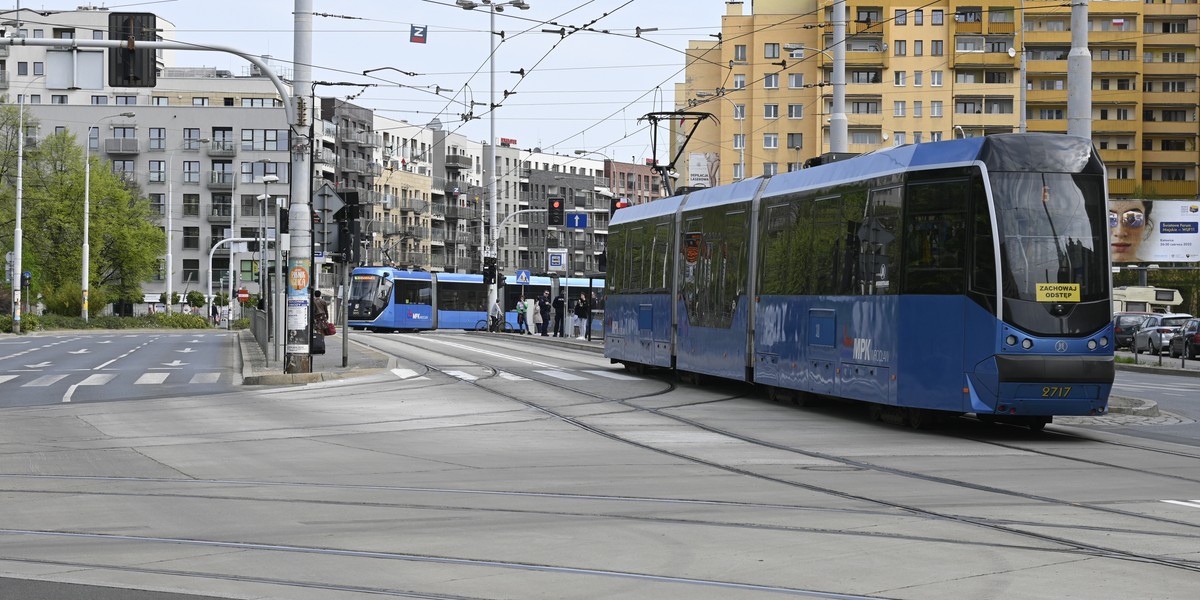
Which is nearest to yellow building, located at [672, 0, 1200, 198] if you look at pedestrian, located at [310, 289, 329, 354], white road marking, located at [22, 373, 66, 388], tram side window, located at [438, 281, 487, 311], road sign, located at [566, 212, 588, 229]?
tram side window, located at [438, 281, 487, 311]

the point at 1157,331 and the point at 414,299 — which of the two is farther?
the point at 414,299

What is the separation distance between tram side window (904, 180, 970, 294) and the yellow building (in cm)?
9008

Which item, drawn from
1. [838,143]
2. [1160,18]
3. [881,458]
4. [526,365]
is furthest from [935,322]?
[1160,18]

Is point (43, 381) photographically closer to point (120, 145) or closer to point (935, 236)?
point (935, 236)

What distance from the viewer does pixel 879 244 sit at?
1834 centimetres

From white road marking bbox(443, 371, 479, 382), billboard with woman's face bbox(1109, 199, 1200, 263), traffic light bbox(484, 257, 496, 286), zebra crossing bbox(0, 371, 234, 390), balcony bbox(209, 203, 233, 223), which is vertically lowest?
zebra crossing bbox(0, 371, 234, 390)

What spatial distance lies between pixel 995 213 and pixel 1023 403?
2051mm

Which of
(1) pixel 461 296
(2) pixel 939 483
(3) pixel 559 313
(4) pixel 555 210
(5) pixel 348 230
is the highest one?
(4) pixel 555 210

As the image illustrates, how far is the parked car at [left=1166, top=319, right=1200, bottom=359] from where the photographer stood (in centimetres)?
5125

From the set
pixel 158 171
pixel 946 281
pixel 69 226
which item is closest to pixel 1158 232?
pixel 946 281

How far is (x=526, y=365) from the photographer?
34438 mm

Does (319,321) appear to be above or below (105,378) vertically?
above

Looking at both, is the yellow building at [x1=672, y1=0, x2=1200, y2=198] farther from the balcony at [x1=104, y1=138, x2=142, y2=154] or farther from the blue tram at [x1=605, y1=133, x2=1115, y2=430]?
the blue tram at [x1=605, y1=133, x2=1115, y2=430]

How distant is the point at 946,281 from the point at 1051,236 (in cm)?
122
